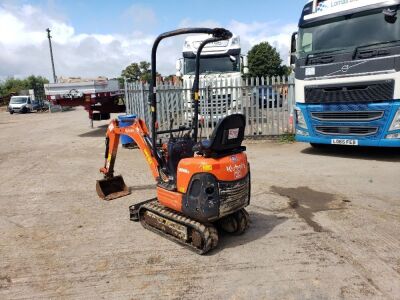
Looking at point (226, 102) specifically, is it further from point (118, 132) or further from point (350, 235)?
point (350, 235)

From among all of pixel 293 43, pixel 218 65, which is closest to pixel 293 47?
pixel 293 43

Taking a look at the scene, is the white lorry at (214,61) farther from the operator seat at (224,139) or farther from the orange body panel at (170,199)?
the operator seat at (224,139)

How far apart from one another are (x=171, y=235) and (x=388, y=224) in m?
2.78

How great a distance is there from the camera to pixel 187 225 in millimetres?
4262

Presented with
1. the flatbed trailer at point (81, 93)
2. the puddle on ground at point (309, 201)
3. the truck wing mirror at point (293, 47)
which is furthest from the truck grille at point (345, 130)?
the flatbed trailer at point (81, 93)

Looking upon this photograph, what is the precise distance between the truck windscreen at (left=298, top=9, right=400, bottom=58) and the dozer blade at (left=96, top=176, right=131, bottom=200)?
5405 mm

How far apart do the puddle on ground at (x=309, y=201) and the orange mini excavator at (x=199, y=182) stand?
3.56 feet

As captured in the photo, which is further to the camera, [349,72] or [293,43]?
[293,43]

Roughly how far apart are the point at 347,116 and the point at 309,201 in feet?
11.4

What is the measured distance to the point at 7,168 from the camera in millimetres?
9180

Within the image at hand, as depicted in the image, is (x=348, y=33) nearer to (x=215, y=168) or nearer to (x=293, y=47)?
(x=293, y=47)

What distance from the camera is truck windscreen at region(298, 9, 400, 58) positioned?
7.82 meters

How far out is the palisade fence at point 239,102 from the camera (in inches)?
471

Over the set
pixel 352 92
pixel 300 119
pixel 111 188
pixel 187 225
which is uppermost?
pixel 352 92
